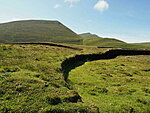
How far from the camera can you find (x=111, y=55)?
58.3 metres

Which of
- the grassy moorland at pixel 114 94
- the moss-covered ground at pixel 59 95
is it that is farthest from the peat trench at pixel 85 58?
the moss-covered ground at pixel 59 95

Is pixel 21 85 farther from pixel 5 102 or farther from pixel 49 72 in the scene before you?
pixel 49 72

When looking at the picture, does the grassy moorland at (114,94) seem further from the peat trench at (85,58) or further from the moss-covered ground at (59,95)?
the peat trench at (85,58)

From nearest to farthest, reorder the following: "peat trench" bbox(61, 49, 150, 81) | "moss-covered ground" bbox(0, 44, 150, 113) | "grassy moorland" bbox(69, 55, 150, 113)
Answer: "moss-covered ground" bbox(0, 44, 150, 113) < "grassy moorland" bbox(69, 55, 150, 113) < "peat trench" bbox(61, 49, 150, 81)

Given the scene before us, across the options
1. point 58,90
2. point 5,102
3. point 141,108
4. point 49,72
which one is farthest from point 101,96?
point 5,102

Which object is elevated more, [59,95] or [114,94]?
[59,95]

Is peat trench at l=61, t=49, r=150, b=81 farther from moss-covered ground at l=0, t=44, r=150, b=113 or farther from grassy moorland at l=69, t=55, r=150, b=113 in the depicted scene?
moss-covered ground at l=0, t=44, r=150, b=113

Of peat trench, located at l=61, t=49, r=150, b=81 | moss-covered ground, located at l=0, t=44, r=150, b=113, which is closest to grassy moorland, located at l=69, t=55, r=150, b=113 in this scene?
moss-covered ground, located at l=0, t=44, r=150, b=113

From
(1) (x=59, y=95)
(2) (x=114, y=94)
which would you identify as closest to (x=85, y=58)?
(2) (x=114, y=94)

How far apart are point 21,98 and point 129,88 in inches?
599

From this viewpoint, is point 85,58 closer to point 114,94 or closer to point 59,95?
point 114,94

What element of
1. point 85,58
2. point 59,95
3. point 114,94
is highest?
point 85,58

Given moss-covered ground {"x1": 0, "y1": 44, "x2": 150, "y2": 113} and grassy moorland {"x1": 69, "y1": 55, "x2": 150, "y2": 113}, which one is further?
grassy moorland {"x1": 69, "y1": 55, "x2": 150, "y2": 113}

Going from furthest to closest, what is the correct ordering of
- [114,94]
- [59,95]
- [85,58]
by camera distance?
[85,58] < [114,94] < [59,95]
